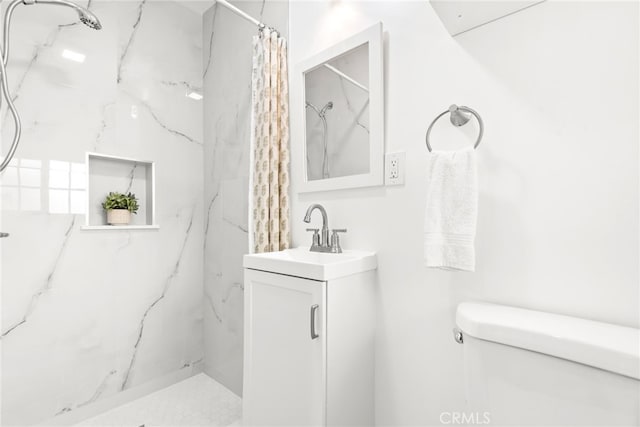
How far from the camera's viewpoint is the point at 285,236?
1511mm

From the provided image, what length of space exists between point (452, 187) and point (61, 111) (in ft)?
6.10

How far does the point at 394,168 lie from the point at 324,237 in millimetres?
404

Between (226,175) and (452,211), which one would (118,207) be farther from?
(452,211)

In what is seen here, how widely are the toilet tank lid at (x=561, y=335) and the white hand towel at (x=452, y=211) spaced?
15cm

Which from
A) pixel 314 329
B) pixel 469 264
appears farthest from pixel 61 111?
pixel 469 264

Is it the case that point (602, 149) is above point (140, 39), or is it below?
below

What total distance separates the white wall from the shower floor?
3.24 feet

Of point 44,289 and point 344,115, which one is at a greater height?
Answer: point 344,115

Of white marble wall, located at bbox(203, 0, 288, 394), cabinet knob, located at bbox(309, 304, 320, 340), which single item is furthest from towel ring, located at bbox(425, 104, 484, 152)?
white marble wall, located at bbox(203, 0, 288, 394)

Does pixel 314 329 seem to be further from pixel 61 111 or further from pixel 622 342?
pixel 61 111

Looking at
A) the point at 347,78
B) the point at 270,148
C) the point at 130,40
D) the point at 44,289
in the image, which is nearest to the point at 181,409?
the point at 44,289

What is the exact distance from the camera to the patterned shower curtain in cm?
150

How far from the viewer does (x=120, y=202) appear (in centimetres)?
176

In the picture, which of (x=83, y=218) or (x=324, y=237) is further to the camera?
(x=83, y=218)
